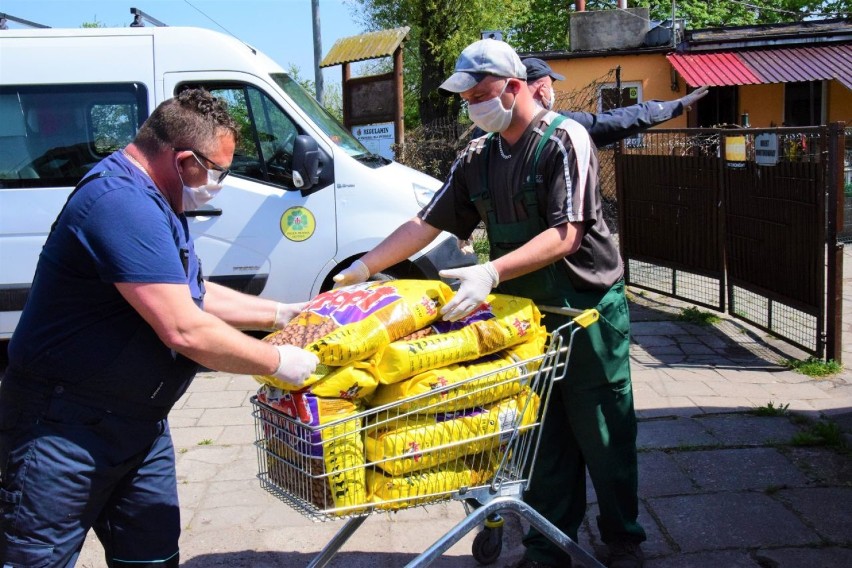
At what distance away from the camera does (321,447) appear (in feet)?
8.38

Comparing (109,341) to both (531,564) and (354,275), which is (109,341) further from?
(531,564)

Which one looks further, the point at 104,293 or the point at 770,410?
the point at 770,410

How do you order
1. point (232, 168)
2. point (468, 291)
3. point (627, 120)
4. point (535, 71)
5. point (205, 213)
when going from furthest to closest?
point (232, 168) < point (205, 213) < point (535, 71) < point (627, 120) < point (468, 291)

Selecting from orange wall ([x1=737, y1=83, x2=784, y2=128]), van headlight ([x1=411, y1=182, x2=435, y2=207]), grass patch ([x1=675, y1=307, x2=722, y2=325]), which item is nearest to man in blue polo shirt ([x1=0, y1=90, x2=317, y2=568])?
van headlight ([x1=411, y1=182, x2=435, y2=207])

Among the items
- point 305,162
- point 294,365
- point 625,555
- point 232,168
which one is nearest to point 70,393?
point 294,365

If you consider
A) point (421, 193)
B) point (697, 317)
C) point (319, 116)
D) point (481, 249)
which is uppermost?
point (319, 116)

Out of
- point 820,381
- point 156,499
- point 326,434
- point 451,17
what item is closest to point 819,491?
point 820,381

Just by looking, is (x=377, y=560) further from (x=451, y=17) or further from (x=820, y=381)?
(x=451, y=17)

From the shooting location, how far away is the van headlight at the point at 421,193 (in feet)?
22.8

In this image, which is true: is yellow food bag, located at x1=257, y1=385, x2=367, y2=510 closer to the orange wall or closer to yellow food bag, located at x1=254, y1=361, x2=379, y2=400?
yellow food bag, located at x1=254, y1=361, x2=379, y2=400

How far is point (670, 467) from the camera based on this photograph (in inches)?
187

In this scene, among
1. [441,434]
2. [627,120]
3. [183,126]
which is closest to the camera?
[183,126]

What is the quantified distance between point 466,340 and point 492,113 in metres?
0.91

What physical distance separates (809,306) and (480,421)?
451cm
